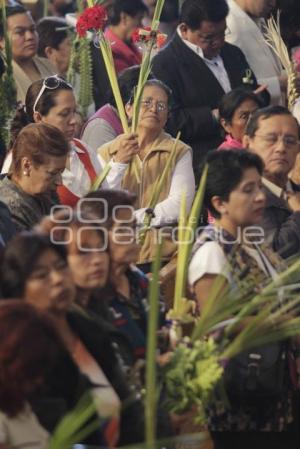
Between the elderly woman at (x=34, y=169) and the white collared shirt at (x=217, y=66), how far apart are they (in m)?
2.85

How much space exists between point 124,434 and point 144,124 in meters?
3.37

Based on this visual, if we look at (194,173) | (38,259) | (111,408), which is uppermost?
(38,259)

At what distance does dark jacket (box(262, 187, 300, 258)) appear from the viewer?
7.69 meters

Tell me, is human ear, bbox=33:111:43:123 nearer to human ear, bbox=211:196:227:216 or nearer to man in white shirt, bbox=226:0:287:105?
human ear, bbox=211:196:227:216

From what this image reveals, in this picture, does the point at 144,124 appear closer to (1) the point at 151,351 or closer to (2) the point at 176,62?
(2) the point at 176,62

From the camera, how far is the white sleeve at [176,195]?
8.73 meters

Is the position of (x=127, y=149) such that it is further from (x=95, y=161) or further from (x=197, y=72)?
(x=197, y=72)


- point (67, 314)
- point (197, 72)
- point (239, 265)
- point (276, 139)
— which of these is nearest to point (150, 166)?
point (276, 139)

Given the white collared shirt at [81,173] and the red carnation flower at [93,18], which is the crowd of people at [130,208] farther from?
the red carnation flower at [93,18]

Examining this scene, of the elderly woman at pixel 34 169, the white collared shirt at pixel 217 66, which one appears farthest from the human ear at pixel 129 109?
the elderly woman at pixel 34 169

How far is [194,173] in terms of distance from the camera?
9.74 m

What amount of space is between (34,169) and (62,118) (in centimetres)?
117

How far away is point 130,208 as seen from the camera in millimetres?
6633

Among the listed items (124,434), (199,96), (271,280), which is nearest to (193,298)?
(271,280)
